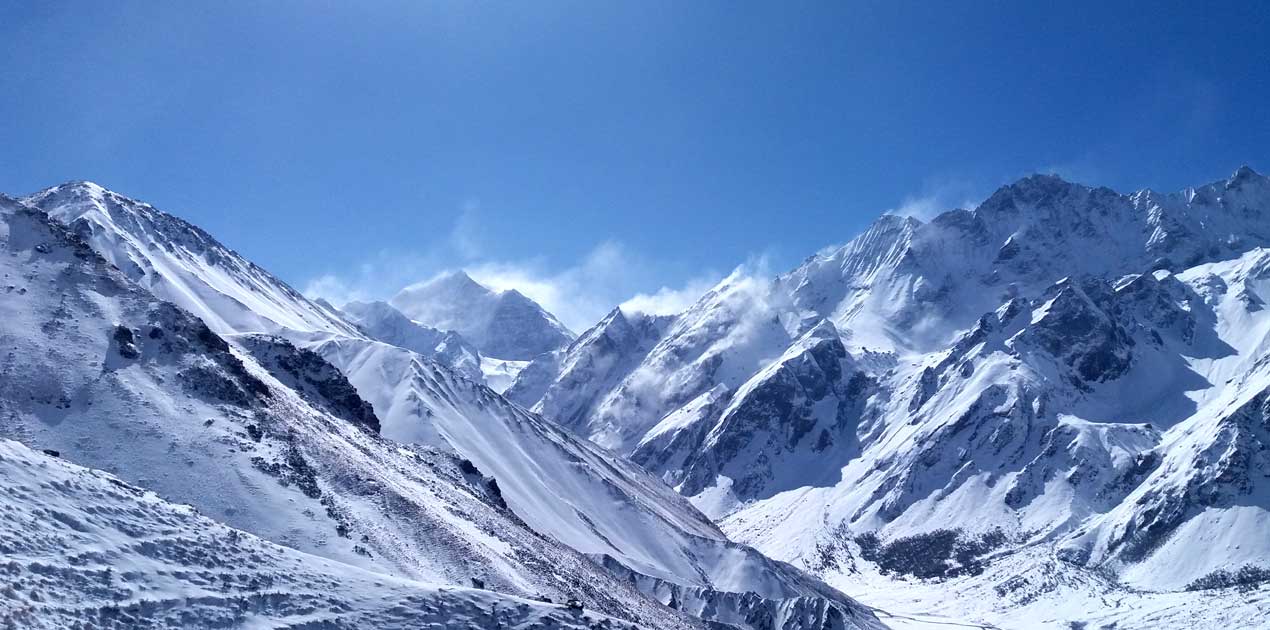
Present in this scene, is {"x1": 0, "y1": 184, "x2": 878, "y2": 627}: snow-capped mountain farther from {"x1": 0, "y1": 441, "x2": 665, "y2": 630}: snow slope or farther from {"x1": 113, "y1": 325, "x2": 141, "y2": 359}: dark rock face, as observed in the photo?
{"x1": 0, "y1": 441, "x2": 665, "y2": 630}: snow slope

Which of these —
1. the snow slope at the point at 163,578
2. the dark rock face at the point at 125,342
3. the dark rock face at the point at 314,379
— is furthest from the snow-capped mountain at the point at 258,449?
the snow slope at the point at 163,578

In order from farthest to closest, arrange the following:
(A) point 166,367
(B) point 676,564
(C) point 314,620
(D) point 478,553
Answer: (B) point 676,564 < (A) point 166,367 < (D) point 478,553 < (C) point 314,620

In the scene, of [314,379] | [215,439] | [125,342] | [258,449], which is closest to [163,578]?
[215,439]

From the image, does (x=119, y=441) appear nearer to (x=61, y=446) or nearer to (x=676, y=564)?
(x=61, y=446)

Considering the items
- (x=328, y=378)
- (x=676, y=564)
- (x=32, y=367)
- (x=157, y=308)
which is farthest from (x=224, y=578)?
(x=676, y=564)

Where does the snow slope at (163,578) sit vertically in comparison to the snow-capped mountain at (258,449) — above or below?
below

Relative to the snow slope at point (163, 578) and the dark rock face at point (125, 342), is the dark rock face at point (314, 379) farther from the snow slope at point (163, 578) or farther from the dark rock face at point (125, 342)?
the snow slope at point (163, 578)

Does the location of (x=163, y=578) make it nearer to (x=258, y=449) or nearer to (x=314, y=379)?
(x=258, y=449)

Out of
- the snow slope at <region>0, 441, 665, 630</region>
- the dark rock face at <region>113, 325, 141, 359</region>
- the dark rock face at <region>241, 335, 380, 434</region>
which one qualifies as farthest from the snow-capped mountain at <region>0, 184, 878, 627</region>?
the snow slope at <region>0, 441, 665, 630</region>
